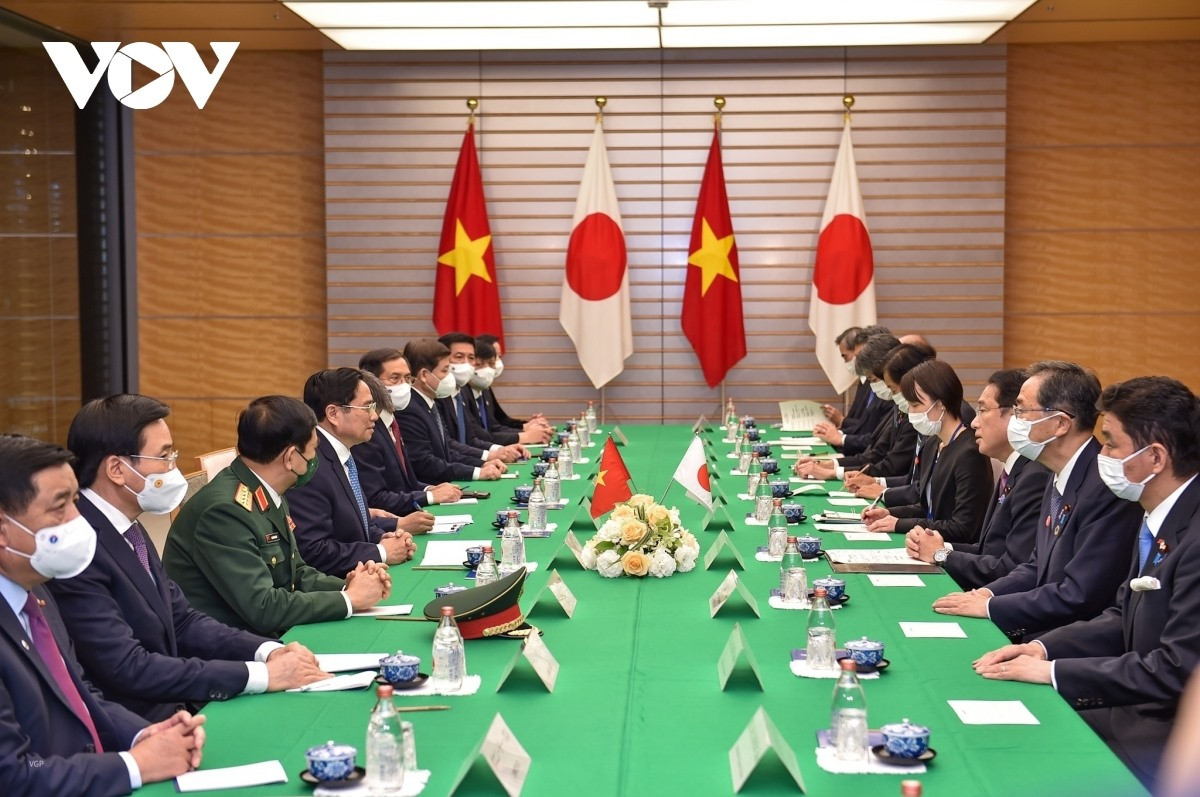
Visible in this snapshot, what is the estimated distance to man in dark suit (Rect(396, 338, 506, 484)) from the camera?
686 centimetres

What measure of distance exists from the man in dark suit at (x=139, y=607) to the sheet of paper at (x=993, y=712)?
1452mm

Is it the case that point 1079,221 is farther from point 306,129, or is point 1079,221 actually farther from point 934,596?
point 934,596

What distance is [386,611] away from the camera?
3.71 m

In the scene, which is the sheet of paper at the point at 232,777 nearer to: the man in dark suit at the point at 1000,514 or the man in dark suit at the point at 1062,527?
the man in dark suit at the point at 1062,527

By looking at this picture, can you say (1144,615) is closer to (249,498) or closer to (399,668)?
(399,668)

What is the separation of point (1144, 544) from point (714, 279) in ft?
24.1

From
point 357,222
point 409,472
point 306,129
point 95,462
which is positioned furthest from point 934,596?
point 306,129

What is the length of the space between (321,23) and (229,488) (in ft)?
21.6

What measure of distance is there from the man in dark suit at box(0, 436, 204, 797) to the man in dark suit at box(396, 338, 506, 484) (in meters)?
4.12

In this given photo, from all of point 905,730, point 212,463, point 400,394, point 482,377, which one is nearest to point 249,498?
point 212,463

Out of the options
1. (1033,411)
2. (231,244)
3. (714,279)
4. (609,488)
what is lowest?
(609,488)

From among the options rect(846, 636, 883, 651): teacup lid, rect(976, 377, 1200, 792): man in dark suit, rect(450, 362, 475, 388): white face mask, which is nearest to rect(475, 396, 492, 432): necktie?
rect(450, 362, 475, 388): white face mask

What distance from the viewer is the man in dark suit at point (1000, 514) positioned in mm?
4402

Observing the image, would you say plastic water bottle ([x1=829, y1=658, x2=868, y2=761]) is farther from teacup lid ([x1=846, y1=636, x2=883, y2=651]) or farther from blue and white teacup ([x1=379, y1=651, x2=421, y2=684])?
blue and white teacup ([x1=379, y1=651, x2=421, y2=684])
